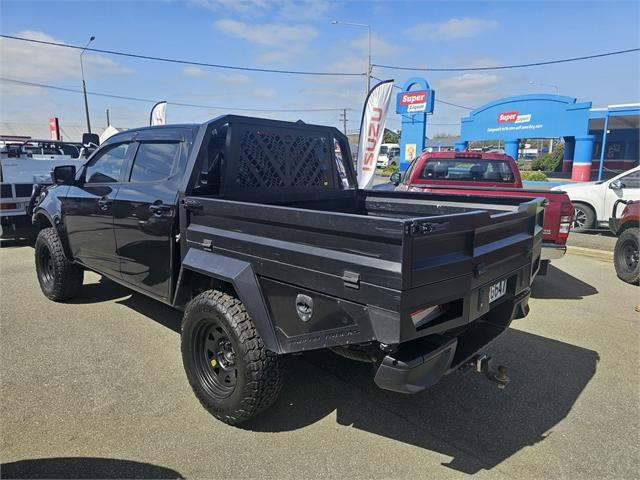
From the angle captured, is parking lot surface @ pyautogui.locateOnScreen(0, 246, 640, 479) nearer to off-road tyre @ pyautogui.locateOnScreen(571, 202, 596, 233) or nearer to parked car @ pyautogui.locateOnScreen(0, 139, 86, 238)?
parked car @ pyautogui.locateOnScreen(0, 139, 86, 238)

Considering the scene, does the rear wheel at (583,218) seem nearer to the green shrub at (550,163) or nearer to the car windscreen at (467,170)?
the car windscreen at (467,170)

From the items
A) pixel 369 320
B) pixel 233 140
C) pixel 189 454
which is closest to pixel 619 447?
pixel 369 320

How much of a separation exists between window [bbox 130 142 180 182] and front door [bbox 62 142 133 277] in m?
0.25

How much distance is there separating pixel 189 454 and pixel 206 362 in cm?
64

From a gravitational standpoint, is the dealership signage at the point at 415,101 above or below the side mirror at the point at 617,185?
above

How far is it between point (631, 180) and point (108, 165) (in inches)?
375

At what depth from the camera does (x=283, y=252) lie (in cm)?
264

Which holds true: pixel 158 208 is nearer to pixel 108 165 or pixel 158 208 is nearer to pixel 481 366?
pixel 108 165

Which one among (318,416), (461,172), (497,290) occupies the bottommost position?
(318,416)

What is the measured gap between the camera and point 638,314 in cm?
538

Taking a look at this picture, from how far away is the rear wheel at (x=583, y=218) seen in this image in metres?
10.4

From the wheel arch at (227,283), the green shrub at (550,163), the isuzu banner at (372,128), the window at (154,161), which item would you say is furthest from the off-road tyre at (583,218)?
the green shrub at (550,163)

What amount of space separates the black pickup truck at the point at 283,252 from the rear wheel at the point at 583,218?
26.4ft

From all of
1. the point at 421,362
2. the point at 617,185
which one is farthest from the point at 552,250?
the point at 617,185
